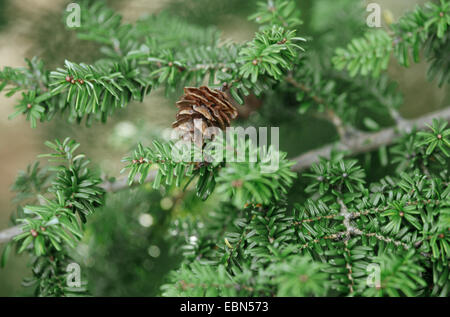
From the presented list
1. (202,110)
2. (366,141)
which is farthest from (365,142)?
(202,110)

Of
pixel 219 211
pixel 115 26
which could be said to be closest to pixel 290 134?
pixel 219 211

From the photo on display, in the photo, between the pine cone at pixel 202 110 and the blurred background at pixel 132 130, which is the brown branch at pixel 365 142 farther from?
the pine cone at pixel 202 110

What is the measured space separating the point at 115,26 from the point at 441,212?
545 millimetres

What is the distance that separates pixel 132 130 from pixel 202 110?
0.45 meters

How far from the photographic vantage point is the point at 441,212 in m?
0.40

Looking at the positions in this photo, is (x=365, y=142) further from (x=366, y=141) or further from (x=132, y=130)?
(x=132, y=130)

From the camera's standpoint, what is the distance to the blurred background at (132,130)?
742mm

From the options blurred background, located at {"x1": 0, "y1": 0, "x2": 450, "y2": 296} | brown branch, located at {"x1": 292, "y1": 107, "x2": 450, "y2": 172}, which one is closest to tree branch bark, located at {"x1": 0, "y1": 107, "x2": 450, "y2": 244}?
brown branch, located at {"x1": 292, "y1": 107, "x2": 450, "y2": 172}

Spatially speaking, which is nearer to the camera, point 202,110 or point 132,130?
point 202,110

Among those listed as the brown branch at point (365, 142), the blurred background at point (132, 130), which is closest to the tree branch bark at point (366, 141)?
the brown branch at point (365, 142)

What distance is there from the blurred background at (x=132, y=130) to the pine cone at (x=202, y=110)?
244mm

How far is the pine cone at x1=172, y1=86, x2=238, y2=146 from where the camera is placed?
45 cm

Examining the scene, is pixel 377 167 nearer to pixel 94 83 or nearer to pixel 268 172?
pixel 268 172

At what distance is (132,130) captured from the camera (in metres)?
0.85
